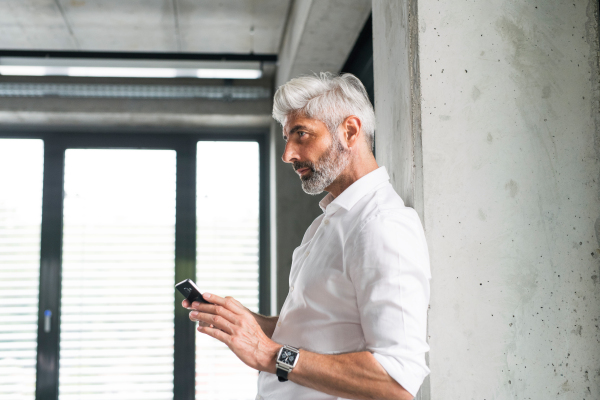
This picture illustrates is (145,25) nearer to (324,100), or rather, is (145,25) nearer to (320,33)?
(320,33)

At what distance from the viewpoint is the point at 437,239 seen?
113 cm

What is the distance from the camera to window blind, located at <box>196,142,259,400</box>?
13.0 ft

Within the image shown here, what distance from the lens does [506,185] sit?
3.83ft

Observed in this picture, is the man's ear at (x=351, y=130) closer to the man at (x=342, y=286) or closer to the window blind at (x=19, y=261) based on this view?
the man at (x=342, y=286)

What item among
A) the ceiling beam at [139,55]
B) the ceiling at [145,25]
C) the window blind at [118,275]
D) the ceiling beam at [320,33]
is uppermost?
the ceiling at [145,25]

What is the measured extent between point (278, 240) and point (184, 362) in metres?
1.34

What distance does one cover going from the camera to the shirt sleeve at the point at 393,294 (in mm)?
910

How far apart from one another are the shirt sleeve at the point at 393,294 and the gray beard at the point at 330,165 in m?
0.26

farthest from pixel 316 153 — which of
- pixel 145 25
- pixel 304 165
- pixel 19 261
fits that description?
pixel 19 261

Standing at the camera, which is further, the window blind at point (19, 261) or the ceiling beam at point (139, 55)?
the window blind at point (19, 261)

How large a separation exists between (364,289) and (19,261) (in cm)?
393

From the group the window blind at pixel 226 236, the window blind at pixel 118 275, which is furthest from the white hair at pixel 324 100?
the window blind at pixel 118 275

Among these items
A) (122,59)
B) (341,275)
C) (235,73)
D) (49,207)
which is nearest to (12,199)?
(49,207)

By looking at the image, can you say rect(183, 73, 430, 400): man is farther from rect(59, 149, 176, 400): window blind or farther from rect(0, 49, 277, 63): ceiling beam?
rect(59, 149, 176, 400): window blind
